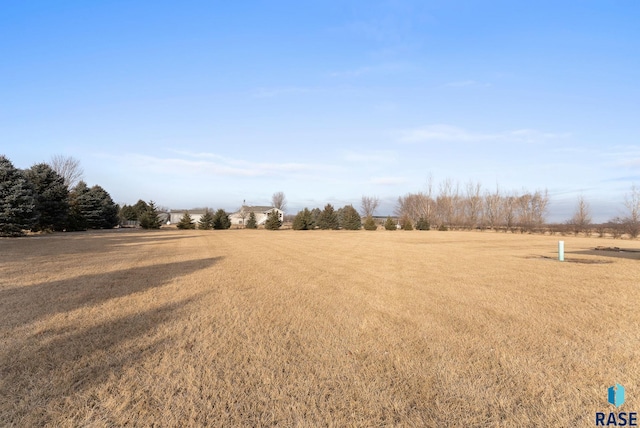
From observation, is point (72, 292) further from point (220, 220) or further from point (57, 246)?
point (220, 220)

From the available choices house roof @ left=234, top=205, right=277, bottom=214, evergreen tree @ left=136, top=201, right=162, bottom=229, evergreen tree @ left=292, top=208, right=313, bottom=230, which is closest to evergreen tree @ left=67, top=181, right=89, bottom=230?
evergreen tree @ left=136, top=201, right=162, bottom=229

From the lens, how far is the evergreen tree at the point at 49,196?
35219 mm

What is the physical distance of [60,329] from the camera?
541 cm

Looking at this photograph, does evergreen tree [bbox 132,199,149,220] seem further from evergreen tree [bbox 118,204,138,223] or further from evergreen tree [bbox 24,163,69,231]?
evergreen tree [bbox 24,163,69,231]

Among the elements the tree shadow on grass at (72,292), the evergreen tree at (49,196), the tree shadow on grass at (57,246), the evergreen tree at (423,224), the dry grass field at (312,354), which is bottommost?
the dry grass field at (312,354)

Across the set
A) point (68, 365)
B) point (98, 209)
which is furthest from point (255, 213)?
point (68, 365)

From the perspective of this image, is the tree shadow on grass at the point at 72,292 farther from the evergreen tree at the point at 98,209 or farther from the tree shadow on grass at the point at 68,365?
the evergreen tree at the point at 98,209

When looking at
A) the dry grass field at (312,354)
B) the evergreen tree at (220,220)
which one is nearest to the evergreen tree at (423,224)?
the evergreen tree at (220,220)

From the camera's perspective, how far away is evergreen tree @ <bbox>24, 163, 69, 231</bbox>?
35219 millimetres

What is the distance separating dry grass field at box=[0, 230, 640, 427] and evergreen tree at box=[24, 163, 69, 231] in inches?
1277

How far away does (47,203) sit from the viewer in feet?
115

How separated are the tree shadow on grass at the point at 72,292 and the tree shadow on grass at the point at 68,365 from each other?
141cm

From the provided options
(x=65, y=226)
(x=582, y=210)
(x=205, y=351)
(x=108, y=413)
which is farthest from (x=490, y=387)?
(x=582, y=210)

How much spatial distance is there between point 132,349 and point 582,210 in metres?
69.6
